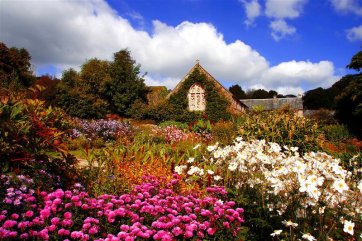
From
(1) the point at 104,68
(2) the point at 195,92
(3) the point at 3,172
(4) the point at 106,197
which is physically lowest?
(4) the point at 106,197

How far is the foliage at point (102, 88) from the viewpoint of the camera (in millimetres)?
24391

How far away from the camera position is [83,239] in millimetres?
2750

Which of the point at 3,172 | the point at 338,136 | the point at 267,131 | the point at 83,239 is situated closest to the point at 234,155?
the point at 83,239

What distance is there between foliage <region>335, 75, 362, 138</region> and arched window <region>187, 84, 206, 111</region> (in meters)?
9.49

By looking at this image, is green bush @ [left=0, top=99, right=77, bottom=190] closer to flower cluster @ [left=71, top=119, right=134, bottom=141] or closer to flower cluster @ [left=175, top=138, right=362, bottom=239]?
flower cluster @ [left=175, top=138, right=362, bottom=239]

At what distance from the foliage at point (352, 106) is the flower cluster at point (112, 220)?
19121 mm

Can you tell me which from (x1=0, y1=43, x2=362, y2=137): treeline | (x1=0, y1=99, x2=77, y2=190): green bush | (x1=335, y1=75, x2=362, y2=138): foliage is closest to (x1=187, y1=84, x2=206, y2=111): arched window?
(x1=0, y1=43, x2=362, y2=137): treeline

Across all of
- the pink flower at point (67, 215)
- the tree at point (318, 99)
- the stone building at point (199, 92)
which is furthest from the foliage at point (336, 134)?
the tree at point (318, 99)

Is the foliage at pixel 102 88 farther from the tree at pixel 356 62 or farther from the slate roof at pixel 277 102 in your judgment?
the slate roof at pixel 277 102

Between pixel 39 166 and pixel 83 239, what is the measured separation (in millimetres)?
1400

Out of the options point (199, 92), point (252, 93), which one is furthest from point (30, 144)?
point (252, 93)

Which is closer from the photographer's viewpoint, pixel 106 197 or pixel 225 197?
pixel 106 197

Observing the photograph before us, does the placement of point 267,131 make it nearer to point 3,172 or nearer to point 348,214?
point 348,214

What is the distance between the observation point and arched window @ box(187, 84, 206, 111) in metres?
26.5
